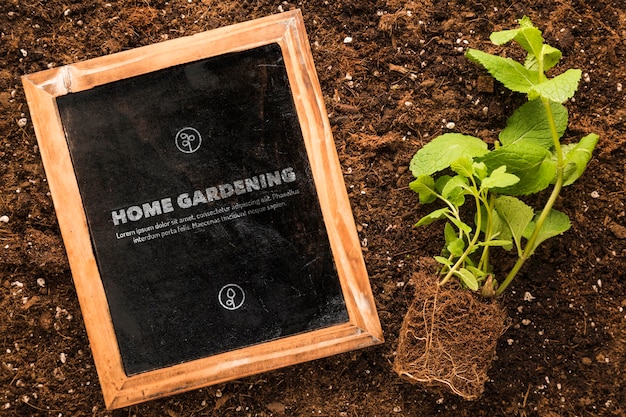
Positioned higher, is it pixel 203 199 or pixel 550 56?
pixel 550 56

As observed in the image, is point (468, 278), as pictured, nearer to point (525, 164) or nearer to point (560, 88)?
point (525, 164)

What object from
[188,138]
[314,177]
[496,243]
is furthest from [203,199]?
[496,243]

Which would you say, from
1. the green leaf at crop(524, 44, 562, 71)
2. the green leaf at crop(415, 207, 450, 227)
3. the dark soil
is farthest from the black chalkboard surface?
the green leaf at crop(524, 44, 562, 71)

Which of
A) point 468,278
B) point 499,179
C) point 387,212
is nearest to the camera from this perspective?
point 499,179

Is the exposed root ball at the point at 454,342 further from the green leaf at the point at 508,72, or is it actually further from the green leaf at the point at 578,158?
the green leaf at the point at 508,72

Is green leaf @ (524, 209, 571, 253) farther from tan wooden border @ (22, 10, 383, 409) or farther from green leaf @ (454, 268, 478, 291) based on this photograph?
tan wooden border @ (22, 10, 383, 409)

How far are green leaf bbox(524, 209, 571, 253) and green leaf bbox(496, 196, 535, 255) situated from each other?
0.09 feet

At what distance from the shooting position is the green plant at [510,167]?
1.16 meters

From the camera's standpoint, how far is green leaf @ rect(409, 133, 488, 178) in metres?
1.21

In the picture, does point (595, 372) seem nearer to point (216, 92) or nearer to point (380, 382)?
point (380, 382)

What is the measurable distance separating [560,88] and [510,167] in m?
0.18

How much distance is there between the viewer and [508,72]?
3.97 feet

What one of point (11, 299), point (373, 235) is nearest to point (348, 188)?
point (373, 235)

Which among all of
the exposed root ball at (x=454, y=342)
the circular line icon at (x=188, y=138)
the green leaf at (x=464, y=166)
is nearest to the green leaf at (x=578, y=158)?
the green leaf at (x=464, y=166)
